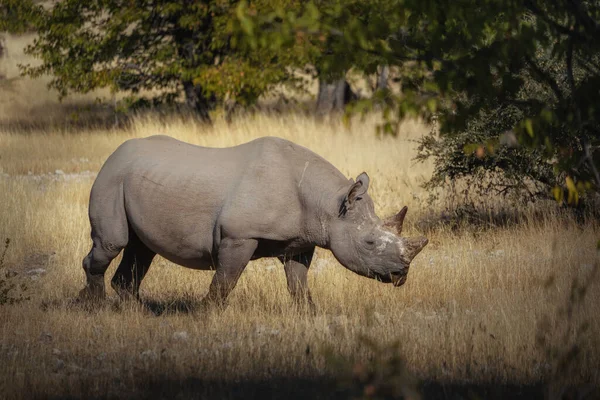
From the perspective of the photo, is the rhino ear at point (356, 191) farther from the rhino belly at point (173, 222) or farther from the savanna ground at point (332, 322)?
the rhino belly at point (173, 222)

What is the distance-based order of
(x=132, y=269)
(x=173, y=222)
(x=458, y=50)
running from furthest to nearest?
(x=132, y=269), (x=173, y=222), (x=458, y=50)

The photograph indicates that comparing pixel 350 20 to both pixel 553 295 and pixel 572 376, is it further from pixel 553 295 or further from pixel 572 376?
pixel 553 295

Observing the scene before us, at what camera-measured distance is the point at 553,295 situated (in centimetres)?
760

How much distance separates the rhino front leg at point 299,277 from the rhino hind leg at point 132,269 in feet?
4.68

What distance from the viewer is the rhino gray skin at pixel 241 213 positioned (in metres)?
7.07

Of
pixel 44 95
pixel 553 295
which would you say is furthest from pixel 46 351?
pixel 44 95

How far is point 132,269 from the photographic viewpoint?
8.24 m

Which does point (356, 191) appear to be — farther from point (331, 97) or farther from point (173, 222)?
point (331, 97)

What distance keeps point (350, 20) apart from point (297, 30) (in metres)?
0.26

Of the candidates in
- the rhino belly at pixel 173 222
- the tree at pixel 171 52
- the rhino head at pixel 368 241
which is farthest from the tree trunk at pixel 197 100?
the rhino head at pixel 368 241

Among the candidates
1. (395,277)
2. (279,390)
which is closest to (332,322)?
(395,277)

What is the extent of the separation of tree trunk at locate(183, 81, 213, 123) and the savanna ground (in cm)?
1039

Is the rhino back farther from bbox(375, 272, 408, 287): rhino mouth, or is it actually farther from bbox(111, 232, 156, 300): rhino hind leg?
bbox(375, 272, 408, 287): rhino mouth

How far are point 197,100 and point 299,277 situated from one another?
16.6m
